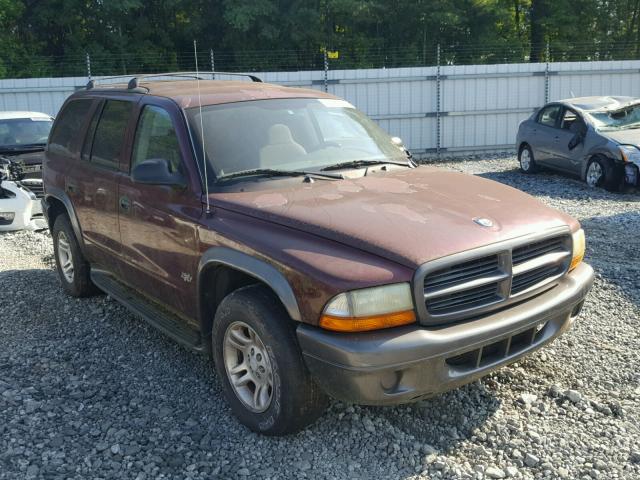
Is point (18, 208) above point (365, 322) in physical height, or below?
below

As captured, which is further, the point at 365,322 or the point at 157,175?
the point at 157,175

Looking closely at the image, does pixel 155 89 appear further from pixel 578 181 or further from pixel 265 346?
pixel 578 181

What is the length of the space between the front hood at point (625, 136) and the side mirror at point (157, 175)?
914 centimetres

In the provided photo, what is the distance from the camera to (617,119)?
38.8ft

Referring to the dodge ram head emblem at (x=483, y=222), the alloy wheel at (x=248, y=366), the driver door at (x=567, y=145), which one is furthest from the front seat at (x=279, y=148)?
the driver door at (x=567, y=145)

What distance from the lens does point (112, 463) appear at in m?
3.43

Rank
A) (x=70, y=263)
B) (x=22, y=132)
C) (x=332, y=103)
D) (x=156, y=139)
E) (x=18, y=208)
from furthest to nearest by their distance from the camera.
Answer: (x=22, y=132) → (x=18, y=208) → (x=70, y=263) → (x=332, y=103) → (x=156, y=139)

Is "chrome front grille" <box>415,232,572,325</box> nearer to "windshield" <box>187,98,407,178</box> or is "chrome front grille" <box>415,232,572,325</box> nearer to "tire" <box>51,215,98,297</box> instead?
"windshield" <box>187,98,407,178</box>

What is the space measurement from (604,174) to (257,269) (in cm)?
922

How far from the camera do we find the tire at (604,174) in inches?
429

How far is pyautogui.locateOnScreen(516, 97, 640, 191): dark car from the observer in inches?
428

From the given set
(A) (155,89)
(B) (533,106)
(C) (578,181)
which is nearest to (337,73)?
(B) (533,106)

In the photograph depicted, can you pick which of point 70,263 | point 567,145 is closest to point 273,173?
point 70,263

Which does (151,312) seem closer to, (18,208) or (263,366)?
(263,366)
